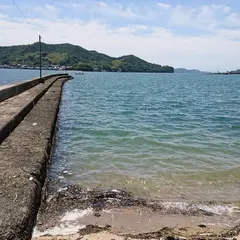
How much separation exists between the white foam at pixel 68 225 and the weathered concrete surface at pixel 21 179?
0.25 metres

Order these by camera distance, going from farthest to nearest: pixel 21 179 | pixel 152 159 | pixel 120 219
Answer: pixel 152 159
pixel 21 179
pixel 120 219

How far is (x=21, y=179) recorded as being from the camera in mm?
5047

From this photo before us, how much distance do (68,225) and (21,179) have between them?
3.43 feet

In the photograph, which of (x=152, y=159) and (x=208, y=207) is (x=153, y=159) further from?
(x=208, y=207)

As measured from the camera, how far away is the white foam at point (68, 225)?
4348 mm

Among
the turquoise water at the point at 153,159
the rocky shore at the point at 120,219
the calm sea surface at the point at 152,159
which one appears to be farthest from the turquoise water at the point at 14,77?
the rocky shore at the point at 120,219

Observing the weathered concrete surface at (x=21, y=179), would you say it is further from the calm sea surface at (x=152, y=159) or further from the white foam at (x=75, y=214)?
the calm sea surface at (x=152, y=159)

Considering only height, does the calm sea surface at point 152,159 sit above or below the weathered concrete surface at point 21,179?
below

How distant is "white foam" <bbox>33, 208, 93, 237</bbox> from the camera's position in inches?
171

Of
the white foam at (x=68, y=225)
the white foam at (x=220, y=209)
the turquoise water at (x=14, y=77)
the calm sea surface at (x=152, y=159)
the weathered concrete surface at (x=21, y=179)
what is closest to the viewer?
the weathered concrete surface at (x=21, y=179)

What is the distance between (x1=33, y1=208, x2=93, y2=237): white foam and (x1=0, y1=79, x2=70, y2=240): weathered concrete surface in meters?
0.25

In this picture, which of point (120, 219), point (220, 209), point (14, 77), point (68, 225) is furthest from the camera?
point (14, 77)

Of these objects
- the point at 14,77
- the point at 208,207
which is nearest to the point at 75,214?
the point at 208,207

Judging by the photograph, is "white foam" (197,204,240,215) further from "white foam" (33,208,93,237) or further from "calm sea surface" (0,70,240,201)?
"white foam" (33,208,93,237)
